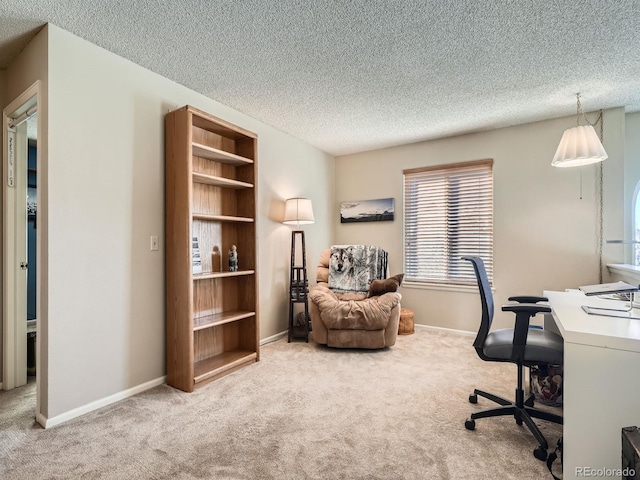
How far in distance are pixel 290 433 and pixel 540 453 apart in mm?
1338

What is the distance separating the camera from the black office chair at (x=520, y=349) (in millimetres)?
1800

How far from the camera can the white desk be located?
1.32 meters

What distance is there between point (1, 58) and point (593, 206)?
5314mm

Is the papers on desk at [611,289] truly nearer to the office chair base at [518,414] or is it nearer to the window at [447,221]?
the office chair base at [518,414]

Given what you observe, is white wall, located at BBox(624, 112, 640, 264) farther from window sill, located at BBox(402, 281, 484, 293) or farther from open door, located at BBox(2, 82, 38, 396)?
open door, located at BBox(2, 82, 38, 396)

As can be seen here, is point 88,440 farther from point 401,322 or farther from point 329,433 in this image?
point 401,322

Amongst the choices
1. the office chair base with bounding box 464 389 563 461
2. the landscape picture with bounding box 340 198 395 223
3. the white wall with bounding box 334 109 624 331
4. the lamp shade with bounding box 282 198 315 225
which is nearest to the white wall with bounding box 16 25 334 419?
the lamp shade with bounding box 282 198 315 225

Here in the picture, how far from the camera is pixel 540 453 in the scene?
5.57ft

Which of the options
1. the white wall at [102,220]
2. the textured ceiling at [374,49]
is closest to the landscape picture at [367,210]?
the textured ceiling at [374,49]

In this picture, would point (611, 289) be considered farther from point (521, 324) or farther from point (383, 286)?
point (383, 286)

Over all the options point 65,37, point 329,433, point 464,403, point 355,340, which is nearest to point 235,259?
point 355,340

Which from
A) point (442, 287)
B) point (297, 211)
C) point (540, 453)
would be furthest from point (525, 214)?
point (540, 453)

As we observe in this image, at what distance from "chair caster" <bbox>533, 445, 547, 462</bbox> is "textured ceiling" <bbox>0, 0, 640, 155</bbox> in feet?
7.89

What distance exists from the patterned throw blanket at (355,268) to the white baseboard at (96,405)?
215cm
